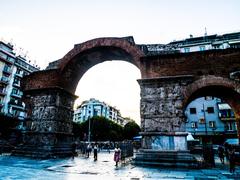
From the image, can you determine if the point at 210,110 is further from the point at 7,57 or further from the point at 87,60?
the point at 7,57

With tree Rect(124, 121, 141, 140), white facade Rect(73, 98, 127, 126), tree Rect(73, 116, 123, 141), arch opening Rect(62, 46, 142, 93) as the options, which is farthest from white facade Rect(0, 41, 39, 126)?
white facade Rect(73, 98, 127, 126)

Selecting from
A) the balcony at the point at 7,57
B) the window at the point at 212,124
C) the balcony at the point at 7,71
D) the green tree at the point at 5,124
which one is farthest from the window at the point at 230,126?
the balcony at the point at 7,57

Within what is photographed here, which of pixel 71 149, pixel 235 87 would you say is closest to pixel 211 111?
pixel 235 87

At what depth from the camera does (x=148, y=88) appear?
35.9 feet

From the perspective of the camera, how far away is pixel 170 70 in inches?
432

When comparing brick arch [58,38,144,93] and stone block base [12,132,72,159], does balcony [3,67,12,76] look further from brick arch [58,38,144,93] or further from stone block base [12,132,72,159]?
stone block base [12,132,72,159]

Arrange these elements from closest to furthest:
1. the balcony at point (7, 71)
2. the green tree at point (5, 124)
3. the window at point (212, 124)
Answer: the green tree at point (5, 124) < the window at point (212, 124) < the balcony at point (7, 71)

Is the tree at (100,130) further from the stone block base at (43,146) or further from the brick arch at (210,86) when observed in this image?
the brick arch at (210,86)

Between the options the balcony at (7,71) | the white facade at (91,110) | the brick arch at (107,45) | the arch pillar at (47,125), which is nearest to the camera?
the brick arch at (107,45)

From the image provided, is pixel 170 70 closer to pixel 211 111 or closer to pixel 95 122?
pixel 211 111

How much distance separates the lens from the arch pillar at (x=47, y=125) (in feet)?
39.9

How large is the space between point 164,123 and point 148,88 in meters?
2.21

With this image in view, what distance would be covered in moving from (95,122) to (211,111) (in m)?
26.8

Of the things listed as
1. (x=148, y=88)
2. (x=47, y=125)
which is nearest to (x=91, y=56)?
(x=148, y=88)
